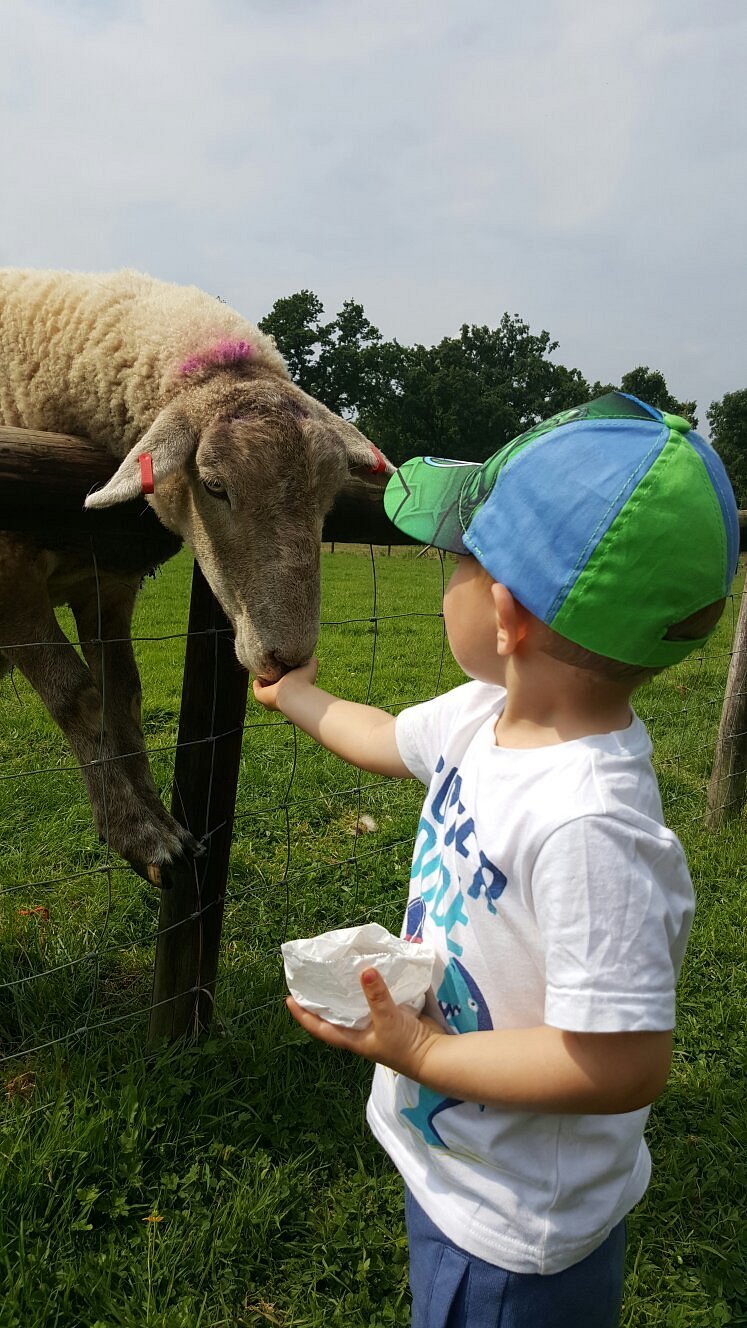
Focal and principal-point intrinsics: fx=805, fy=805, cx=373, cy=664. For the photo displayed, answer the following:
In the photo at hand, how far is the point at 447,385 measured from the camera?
70.5 metres

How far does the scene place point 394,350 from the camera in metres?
66.4

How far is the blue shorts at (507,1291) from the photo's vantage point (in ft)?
3.84

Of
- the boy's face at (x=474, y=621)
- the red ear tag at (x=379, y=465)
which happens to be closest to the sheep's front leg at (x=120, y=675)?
the red ear tag at (x=379, y=465)

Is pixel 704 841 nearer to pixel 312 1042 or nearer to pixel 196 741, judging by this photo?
pixel 312 1042

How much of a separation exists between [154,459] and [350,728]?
3.52ft

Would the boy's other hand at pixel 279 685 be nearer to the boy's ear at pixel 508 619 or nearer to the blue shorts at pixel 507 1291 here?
the boy's ear at pixel 508 619

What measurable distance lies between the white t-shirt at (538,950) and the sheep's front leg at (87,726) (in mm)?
1120

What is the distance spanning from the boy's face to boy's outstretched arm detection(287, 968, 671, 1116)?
1.59ft

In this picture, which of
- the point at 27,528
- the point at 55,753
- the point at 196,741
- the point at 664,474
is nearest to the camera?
the point at 664,474

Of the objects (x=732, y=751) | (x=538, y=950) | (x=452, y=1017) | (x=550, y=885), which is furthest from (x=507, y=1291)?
(x=732, y=751)

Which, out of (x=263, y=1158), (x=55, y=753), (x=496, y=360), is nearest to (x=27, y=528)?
(x=263, y=1158)

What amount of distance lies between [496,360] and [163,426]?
86.0 m

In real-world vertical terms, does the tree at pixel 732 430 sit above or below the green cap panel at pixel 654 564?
above

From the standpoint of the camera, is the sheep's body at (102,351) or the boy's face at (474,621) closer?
the boy's face at (474,621)
